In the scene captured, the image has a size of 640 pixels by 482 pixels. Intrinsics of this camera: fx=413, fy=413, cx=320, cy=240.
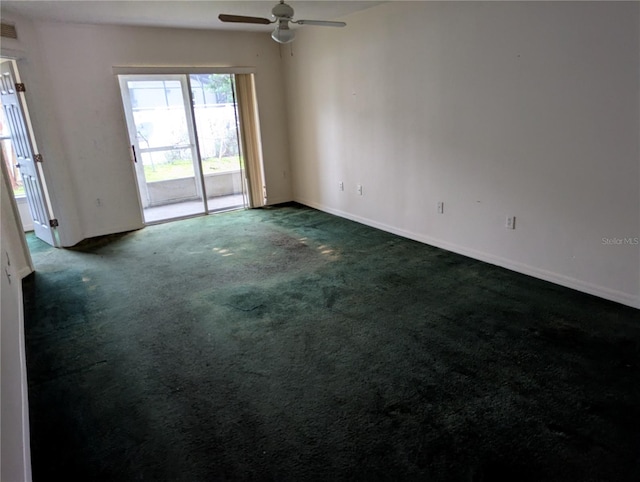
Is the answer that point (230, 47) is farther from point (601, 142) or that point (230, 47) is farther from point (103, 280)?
point (601, 142)

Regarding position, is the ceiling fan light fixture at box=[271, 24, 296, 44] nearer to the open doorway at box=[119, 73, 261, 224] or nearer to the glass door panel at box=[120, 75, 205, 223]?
the open doorway at box=[119, 73, 261, 224]

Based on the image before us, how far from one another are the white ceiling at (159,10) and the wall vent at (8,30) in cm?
13

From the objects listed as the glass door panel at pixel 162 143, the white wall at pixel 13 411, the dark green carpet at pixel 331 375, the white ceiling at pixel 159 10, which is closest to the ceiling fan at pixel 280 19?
the white ceiling at pixel 159 10

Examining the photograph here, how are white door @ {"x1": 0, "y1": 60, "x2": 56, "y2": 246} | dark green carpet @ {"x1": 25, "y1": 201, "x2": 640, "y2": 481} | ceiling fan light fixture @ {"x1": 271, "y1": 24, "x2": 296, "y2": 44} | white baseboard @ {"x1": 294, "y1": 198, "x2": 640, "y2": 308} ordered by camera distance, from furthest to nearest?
1. white door @ {"x1": 0, "y1": 60, "x2": 56, "y2": 246}
2. ceiling fan light fixture @ {"x1": 271, "y1": 24, "x2": 296, "y2": 44}
3. white baseboard @ {"x1": 294, "y1": 198, "x2": 640, "y2": 308}
4. dark green carpet @ {"x1": 25, "y1": 201, "x2": 640, "y2": 481}

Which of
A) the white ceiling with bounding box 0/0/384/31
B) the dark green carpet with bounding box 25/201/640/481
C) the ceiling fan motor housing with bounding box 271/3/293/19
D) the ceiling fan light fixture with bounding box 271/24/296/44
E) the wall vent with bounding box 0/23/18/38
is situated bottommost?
the dark green carpet with bounding box 25/201/640/481

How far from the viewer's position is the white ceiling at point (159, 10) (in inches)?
160

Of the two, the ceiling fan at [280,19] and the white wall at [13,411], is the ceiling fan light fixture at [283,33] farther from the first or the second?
the white wall at [13,411]

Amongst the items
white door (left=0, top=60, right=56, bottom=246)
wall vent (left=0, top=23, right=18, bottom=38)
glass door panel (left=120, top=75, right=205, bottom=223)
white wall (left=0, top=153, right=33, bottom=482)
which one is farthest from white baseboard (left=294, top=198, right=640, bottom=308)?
wall vent (left=0, top=23, right=18, bottom=38)

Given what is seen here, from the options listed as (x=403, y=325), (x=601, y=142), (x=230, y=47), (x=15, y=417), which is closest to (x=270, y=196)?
(x=230, y=47)

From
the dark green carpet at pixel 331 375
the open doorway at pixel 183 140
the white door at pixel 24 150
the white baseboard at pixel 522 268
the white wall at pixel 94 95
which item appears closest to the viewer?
the dark green carpet at pixel 331 375

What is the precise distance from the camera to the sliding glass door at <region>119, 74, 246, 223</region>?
633 cm

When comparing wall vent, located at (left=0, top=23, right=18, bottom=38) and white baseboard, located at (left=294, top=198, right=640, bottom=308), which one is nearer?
white baseboard, located at (left=294, top=198, right=640, bottom=308)

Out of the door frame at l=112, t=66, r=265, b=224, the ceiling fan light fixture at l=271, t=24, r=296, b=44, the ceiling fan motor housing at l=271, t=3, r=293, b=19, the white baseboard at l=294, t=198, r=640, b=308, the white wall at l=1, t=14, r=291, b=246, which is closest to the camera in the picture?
the white baseboard at l=294, t=198, r=640, b=308

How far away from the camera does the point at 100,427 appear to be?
2107 mm
